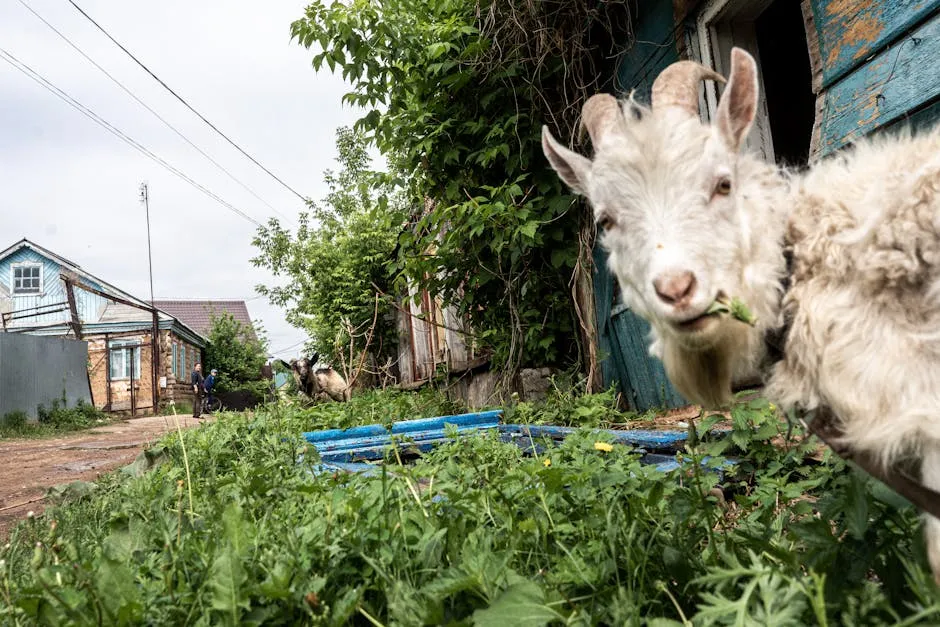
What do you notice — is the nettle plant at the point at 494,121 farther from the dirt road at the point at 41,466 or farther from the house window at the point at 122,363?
the house window at the point at 122,363

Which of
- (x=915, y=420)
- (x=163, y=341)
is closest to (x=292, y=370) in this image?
(x=915, y=420)

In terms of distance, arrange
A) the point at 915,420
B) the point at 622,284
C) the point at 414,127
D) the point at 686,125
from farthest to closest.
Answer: the point at 414,127
the point at 622,284
the point at 686,125
the point at 915,420

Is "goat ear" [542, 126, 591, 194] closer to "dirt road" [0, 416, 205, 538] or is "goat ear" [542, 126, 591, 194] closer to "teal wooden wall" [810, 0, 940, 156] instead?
"teal wooden wall" [810, 0, 940, 156]

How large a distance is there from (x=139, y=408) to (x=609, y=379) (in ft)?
75.7

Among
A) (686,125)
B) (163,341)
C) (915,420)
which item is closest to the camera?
(915,420)

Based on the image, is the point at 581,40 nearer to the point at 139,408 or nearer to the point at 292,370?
the point at 292,370

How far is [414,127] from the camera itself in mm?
6074

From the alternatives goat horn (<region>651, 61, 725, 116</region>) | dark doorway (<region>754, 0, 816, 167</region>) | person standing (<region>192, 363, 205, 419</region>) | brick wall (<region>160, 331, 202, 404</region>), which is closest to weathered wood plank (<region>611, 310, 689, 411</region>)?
dark doorway (<region>754, 0, 816, 167</region>)

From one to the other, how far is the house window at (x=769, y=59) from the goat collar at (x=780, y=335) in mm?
2419

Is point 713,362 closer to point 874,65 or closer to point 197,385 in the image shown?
point 874,65

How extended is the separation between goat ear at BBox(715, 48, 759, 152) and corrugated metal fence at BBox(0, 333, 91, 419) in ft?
52.2

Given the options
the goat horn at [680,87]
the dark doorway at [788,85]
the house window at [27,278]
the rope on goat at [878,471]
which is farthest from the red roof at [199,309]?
the rope on goat at [878,471]

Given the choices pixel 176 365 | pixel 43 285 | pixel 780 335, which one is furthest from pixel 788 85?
pixel 43 285

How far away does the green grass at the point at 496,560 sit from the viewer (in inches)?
48.8
